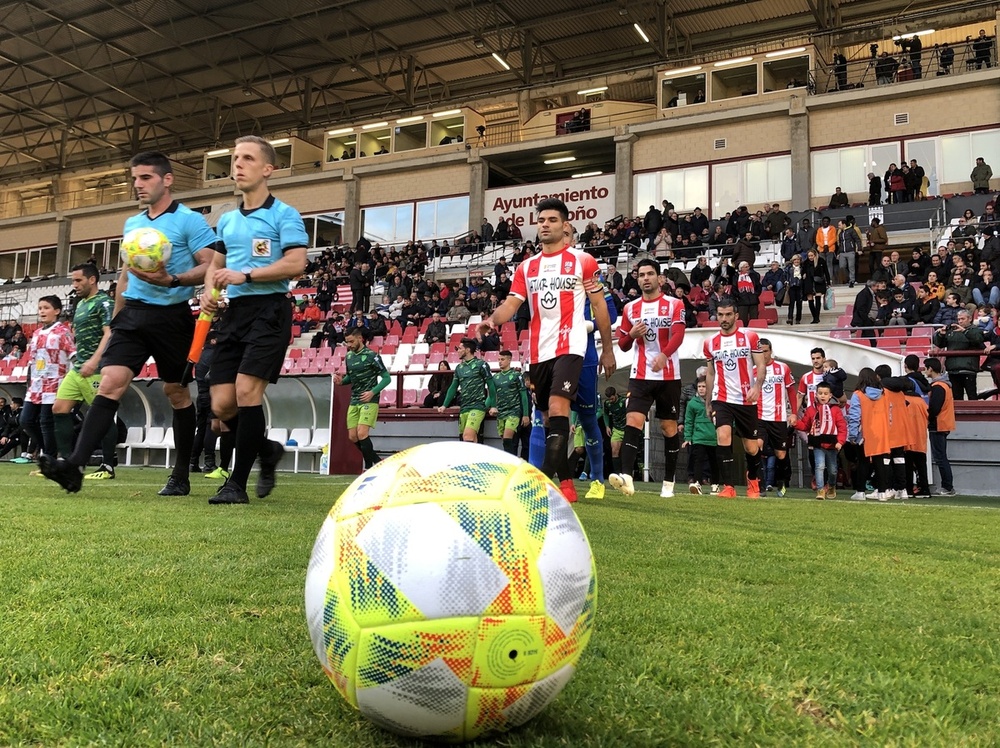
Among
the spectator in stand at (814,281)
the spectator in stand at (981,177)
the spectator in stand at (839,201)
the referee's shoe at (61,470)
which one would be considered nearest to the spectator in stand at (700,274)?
the spectator in stand at (814,281)

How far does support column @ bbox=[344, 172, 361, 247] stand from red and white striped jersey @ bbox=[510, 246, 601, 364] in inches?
1248

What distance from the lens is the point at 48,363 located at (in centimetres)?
1034

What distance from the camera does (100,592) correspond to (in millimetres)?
2711

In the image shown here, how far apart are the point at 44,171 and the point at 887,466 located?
170 ft

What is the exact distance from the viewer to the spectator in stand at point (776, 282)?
20297 millimetres

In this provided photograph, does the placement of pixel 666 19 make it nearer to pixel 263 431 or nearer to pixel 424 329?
pixel 424 329

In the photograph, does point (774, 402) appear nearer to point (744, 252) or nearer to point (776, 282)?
point (776, 282)

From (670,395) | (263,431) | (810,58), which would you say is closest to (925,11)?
(810,58)

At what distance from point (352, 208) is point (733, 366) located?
30.4 meters

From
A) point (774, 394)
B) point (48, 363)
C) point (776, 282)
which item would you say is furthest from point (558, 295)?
point (776, 282)

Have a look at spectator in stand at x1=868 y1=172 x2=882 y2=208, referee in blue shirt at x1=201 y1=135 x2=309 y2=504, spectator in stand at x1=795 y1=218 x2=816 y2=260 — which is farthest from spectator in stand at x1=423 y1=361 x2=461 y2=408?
spectator in stand at x1=868 y1=172 x2=882 y2=208

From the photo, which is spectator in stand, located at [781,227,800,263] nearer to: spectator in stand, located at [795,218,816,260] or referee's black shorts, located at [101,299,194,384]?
spectator in stand, located at [795,218,816,260]

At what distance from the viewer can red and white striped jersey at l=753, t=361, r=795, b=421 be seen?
11398 mm

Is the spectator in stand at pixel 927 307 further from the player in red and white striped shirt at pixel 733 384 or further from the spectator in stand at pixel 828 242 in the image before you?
the player in red and white striped shirt at pixel 733 384
